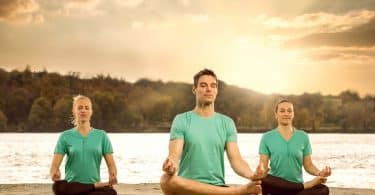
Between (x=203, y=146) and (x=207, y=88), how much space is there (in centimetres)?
57

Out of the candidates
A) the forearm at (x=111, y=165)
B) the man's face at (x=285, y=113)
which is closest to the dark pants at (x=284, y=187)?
the man's face at (x=285, y=113)

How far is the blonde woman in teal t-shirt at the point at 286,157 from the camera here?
9023 millimetres

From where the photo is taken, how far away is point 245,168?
704cm

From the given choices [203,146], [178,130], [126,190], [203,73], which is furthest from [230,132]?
[126,190]

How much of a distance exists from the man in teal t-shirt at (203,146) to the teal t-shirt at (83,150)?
1.53 metres

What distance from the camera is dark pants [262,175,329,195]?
9.03 metres

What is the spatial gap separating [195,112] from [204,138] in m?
0.28

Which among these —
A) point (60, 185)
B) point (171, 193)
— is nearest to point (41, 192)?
point (60, 185)

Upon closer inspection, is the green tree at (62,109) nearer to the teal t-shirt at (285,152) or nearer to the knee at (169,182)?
the teal t-shirt at (285,152)

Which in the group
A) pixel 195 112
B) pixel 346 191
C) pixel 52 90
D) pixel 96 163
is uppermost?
pixel 52 90

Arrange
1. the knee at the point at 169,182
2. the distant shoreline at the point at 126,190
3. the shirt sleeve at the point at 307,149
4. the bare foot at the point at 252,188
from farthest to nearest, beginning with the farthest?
the distant shoreline at the point at 126,190, the shirt sleeve at the point at 307,149, the knee at the point at 169,182, the bare foot at the point at 252,188

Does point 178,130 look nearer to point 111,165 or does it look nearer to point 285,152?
point 111,165

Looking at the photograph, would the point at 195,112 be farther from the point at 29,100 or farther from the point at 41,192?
the point at 29,100

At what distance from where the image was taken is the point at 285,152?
9.03m
